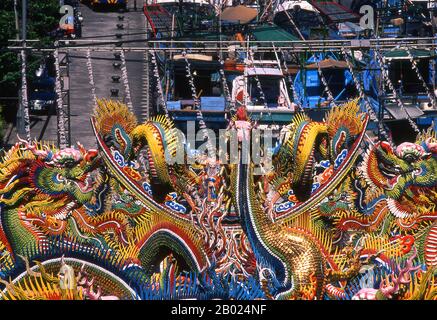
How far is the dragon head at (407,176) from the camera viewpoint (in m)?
29.9

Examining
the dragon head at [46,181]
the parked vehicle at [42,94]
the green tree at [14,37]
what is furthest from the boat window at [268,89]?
the dragon head at [46,181]

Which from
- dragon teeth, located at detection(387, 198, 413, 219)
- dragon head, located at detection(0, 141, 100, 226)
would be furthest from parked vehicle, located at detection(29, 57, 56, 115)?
dragon teeth, located at detection(387, 198, 413, 219)

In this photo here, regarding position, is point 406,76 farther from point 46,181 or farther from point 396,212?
point 46,181

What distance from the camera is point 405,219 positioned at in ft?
97.7

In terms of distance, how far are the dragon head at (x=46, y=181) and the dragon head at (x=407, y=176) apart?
189 inches

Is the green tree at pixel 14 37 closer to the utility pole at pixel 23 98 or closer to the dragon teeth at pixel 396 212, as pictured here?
the utility pole at pixel 23 98

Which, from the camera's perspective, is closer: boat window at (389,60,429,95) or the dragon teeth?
the dragon teeth

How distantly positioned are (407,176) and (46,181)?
611 centimetres

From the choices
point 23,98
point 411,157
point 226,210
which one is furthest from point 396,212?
point 23,98

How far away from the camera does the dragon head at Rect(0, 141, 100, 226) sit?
96.6 ft

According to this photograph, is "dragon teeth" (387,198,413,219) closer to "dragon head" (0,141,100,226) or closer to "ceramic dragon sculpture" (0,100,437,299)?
"ceramic dragon sculpture" (0,100,437,299)

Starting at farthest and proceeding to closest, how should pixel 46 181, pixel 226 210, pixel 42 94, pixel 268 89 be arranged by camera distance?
1. pixel 268 89
2. pixel 42 94
3. pixel 46 181
4. pixel 226 210

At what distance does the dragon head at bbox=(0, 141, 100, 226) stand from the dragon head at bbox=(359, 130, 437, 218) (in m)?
4.81

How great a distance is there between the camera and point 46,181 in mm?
29609
